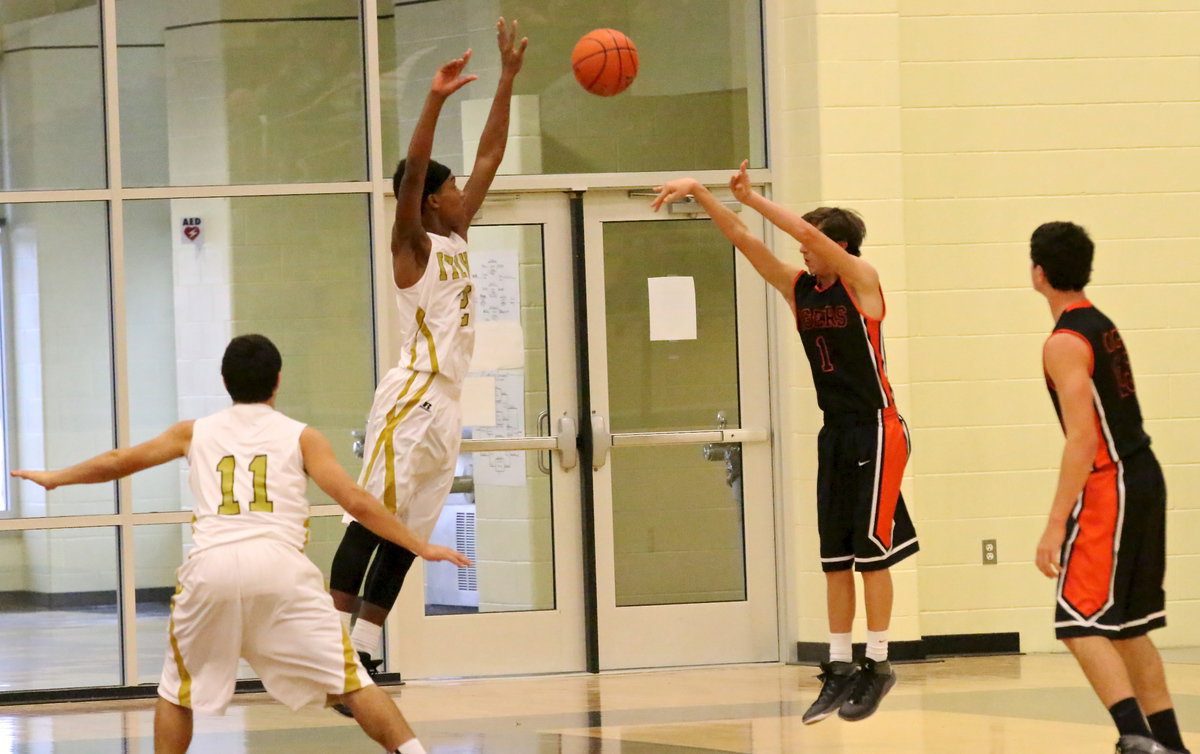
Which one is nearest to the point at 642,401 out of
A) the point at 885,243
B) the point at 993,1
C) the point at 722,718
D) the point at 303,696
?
the point at 885,243

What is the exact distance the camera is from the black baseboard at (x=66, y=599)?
22.8 feet

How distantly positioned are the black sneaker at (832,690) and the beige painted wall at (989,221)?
7.34ft

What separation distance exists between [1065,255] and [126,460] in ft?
8.50

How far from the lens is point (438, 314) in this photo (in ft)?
16.8

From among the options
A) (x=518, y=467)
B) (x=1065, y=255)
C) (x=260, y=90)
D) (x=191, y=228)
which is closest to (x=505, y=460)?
(x=518, y=467)

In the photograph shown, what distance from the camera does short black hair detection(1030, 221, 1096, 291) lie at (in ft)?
13.6

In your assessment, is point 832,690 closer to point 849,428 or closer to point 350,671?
point 849,428

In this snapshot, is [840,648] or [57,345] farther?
[57,345]

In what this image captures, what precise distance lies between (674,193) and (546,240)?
8.09 ft

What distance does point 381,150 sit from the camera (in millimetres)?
7109

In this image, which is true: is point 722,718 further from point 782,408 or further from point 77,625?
point 77,625

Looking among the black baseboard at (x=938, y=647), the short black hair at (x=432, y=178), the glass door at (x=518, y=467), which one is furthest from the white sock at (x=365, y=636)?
the black baseboard at (x=938, y=647)

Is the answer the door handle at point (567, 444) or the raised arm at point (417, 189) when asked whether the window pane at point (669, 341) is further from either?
the raised arm at point (417, 189)

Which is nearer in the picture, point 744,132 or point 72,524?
point 72,524
